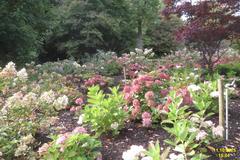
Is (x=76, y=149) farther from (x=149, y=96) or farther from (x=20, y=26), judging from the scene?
(x=20, y=26)

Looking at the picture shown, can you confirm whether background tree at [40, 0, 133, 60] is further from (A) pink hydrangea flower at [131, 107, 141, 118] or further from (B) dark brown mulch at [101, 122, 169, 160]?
(B) dark brown mulch at [101, 122, 169, 160]

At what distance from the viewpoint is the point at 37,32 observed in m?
13.2

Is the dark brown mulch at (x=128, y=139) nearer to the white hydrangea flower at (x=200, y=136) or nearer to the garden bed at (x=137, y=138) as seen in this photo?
the garden bed at (x=137, y=138)

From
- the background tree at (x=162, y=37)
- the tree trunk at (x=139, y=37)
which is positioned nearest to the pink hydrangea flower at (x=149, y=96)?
the tree trunk at (x=139, y=37)

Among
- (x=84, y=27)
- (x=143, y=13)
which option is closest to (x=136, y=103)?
(x=84, y=27)

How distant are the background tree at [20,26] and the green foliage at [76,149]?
8841 mm

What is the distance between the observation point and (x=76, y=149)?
352cm

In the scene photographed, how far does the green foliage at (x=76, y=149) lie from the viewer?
11.3 feet

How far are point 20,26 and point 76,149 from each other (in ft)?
30.3

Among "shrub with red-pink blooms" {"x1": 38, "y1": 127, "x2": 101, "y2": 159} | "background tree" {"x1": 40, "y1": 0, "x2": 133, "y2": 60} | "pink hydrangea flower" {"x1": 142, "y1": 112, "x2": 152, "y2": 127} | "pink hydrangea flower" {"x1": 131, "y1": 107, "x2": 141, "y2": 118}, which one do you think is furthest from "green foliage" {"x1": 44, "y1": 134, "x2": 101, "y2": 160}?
"background tree" {"x1": 40, "y1": 0, "x2": 133, "y2": 60}

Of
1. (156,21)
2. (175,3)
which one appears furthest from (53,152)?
(156,21)

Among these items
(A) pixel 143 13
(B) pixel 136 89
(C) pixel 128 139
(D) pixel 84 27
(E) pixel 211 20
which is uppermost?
(A) pixel 143 13

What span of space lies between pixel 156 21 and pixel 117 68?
11.6 meters

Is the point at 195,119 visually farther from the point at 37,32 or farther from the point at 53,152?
the point at 37,32
